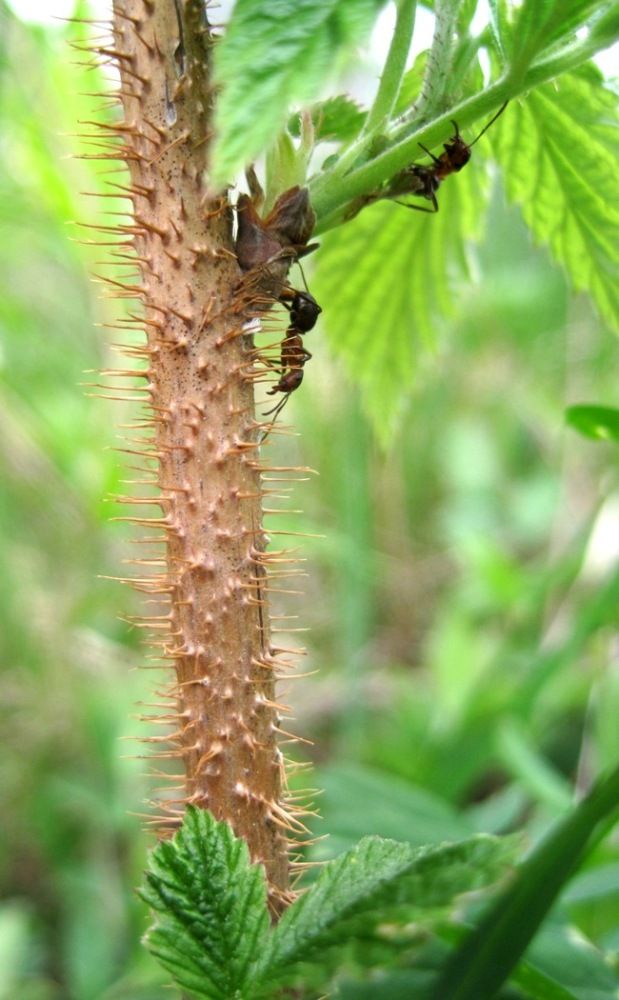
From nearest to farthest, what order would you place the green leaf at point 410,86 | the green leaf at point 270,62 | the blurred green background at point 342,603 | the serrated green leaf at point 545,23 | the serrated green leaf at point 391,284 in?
the green leaf at point 270,62, the serrated green leaf at point 545,23, the green leaf at point 410,86, the serrated green leaf at point 391,284, the blurred green background at point 342,603

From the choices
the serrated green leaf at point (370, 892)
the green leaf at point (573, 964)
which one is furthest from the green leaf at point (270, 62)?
the green leaf at point (573, 964)

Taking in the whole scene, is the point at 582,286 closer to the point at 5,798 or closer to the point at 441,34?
the point at 441,34

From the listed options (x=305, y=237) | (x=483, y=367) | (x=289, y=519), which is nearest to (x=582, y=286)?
(x=305, y=237)

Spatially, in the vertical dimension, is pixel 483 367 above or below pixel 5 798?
above

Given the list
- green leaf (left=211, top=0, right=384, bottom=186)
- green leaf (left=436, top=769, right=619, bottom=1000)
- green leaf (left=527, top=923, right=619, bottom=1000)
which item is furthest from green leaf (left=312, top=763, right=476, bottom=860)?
green leaf (left=211, top=0, right=384, bottom=186)

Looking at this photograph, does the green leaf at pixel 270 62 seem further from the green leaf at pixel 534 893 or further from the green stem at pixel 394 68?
the green leaf at pixel 534 893

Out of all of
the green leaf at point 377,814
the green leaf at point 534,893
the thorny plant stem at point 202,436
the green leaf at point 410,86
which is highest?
the green leaf at point 410,86
